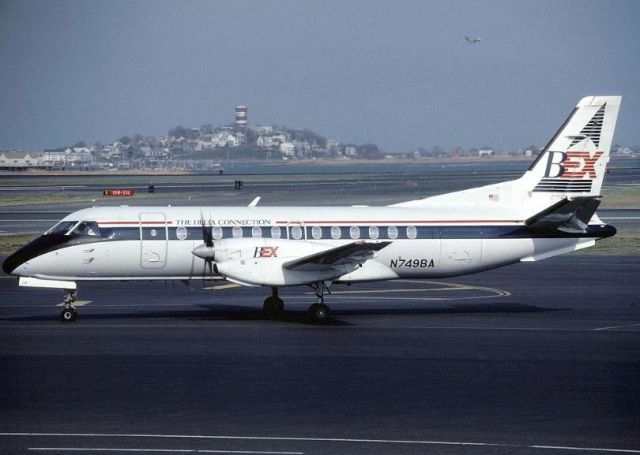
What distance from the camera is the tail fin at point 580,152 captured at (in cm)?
2981

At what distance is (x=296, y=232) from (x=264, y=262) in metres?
2.12

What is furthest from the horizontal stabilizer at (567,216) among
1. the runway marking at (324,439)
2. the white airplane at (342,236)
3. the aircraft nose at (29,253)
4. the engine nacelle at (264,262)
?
the runway marking at (324,439)

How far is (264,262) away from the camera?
85.8ft

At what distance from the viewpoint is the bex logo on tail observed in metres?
29.9

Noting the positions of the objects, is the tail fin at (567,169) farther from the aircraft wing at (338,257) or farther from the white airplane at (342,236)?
the aircraft wing at (338,257)

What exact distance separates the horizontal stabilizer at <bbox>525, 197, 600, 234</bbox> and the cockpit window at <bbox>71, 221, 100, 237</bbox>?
12.8m

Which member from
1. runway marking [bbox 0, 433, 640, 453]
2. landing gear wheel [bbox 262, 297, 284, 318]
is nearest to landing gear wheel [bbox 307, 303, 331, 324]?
landing gear wheel [bbox 262, 297, 284, 318]

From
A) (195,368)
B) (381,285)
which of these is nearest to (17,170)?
(381,285)

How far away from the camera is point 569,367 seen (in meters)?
19.9

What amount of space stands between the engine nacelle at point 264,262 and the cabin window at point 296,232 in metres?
1.10

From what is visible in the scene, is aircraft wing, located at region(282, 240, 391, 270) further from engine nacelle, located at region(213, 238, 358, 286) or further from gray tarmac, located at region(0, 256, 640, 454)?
gray tarmac, located at region(0, 256, 640, 454)

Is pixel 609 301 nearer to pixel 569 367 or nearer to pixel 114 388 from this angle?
pixel 569 367

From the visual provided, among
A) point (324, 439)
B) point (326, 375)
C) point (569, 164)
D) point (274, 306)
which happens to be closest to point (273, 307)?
point (274, 306)

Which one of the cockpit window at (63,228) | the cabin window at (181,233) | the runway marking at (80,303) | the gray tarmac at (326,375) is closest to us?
the gray tarmac at (326,375)
